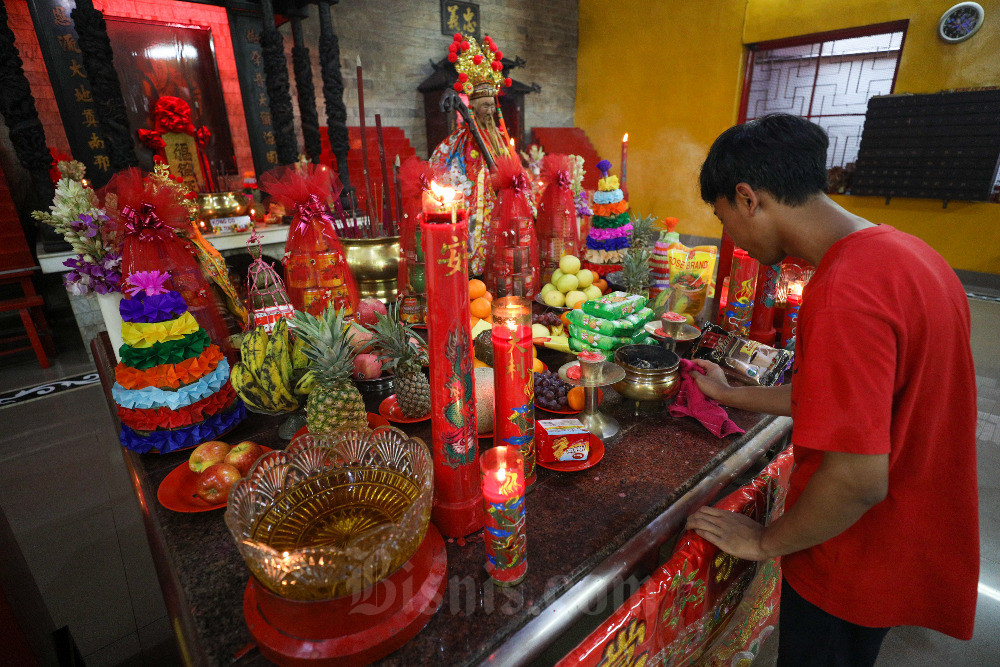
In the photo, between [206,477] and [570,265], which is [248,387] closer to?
[206,477]

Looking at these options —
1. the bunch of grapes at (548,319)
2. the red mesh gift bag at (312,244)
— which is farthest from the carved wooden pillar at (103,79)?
the bunch of grapes at (548,319)

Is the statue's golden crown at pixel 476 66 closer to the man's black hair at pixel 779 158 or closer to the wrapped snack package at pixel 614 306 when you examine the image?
the wrapped snack package at pixel 614 306

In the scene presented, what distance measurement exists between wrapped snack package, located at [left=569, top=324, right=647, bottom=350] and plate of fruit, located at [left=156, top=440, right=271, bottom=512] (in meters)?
0.89

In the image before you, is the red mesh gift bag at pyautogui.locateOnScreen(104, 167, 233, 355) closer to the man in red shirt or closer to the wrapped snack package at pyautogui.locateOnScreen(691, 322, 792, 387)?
the man in red shirt

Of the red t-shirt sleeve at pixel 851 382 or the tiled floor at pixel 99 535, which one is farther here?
the tiled floor at pixel 99 535

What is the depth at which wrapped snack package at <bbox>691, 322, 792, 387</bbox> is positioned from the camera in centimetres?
125

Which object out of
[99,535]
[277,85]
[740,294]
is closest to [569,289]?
[740,294]

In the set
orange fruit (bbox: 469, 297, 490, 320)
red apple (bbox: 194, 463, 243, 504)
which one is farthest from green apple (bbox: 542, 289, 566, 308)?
red apple (bbox: 194, 463, 243, 504)

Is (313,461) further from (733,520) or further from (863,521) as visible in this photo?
(863,521)

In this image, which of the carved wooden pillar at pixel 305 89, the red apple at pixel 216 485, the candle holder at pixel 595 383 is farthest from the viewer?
the carved wooden pillar at pixel 305 89

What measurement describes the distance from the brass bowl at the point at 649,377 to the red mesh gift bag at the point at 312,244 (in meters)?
0.85

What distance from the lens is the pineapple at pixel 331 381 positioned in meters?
0.96

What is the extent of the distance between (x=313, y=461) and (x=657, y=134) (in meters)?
8.14

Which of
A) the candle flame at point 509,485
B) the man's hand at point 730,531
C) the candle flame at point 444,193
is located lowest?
the man's hand at point 730,531
